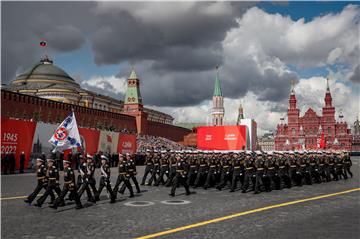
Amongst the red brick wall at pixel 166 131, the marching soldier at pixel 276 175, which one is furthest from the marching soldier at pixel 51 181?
the red brick wall at pixel 166 131

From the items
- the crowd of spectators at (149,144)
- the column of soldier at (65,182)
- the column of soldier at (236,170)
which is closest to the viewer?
the column of soldier at (65,182)

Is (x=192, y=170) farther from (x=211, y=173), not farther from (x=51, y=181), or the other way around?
(x=51, y=181)

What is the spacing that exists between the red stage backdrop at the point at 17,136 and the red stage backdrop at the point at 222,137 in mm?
23784

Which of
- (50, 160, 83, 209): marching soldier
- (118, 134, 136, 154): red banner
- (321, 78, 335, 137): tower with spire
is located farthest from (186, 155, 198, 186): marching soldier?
(321, 78, 335, 137): tower with spire

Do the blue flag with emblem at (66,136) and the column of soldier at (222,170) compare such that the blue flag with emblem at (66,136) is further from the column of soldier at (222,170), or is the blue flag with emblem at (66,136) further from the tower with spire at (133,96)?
the tower with spire at (133,96)

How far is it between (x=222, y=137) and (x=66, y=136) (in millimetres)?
29309

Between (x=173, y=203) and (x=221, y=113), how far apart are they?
551 ft

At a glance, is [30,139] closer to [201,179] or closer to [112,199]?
[201,179]

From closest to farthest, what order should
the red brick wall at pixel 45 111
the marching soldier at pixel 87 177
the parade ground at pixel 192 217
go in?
the parade ground at pixel 192 217 → the marching soldier at pixel 87 177 → the red brick wall at pixel 45 111

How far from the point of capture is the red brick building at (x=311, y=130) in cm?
11069

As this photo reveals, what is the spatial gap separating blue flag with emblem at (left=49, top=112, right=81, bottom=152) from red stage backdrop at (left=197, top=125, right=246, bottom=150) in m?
27.3

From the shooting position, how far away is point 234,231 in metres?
8.12

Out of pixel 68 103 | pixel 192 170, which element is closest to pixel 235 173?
pixel 192 170

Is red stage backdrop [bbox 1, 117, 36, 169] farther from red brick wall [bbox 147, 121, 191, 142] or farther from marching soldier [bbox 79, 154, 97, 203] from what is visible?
red brick wall [bbox 147, 121, 191, 142]
